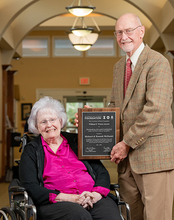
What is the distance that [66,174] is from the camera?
2438 mm

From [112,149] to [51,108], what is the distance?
0.71 m

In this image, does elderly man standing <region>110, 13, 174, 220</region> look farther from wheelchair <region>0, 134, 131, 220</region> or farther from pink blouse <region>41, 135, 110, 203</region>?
pink blouse <region>41, 135, 110, 203</region>

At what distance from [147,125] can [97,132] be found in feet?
1.49

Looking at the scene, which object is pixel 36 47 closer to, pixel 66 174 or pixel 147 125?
pixel 66 174

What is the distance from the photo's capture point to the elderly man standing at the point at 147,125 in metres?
2.05

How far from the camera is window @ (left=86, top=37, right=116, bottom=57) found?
11.8 metres

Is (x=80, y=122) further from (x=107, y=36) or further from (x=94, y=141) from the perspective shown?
(x=107, y=36)

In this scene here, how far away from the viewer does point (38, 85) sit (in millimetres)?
11430

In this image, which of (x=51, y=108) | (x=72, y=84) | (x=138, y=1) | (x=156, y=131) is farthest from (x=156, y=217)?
(x=72, y=84)

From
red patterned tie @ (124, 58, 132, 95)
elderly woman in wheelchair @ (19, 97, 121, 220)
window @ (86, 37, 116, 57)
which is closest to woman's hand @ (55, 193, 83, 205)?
elderly woman in wheelchair @ (19, 97, 121, 220)

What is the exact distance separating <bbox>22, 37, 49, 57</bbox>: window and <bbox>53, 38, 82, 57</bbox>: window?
316 millimetres

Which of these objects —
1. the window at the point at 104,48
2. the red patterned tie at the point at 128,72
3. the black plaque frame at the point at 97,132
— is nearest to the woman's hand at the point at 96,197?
the black plaque frame at the point at 97,132

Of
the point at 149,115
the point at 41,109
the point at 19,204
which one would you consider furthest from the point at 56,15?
the point at 149,115

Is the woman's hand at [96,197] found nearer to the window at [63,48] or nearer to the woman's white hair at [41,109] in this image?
the woman's white hair at [41,109]
